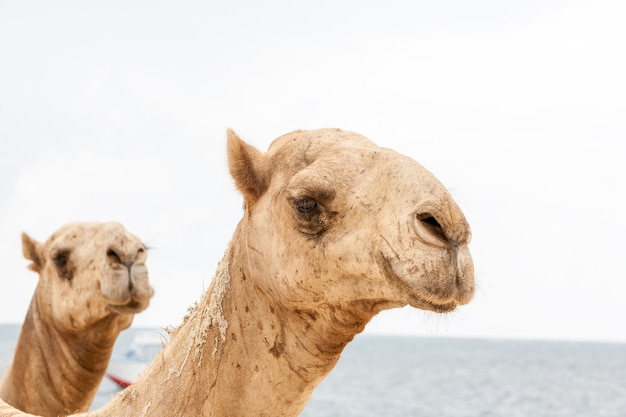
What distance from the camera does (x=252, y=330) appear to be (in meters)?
4.02

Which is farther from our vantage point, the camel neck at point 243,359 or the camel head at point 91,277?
the camel head at point 91,277

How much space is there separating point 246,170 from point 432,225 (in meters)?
1.07

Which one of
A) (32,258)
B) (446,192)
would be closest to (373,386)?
(32,258)

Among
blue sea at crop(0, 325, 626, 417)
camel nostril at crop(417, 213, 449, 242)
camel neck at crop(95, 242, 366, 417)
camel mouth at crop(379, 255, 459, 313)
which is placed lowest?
camel neck at crop(95, 242, 366, 417)

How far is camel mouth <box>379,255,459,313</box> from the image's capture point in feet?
11.1

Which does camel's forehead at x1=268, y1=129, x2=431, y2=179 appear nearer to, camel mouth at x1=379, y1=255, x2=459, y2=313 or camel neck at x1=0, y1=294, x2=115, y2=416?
camel mouth at x1=379, y1=255, x2=459, y2=313

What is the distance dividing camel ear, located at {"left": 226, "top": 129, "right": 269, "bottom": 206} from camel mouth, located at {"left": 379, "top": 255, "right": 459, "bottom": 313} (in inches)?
33.4

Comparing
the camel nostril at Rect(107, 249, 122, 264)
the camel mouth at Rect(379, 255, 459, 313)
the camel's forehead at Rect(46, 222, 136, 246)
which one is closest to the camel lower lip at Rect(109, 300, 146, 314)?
the camel nostril at Rect(107, 249, 122, 264)

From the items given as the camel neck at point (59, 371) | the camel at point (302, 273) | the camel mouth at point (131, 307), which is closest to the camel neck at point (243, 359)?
the camel at point (302, 273)

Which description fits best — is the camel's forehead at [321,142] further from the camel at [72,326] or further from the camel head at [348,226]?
the camel at [72,326]

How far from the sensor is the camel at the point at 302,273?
3.41m

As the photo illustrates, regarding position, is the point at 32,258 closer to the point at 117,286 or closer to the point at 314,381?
the point at 117,286

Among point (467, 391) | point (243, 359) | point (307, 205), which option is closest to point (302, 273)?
point (307, 205)

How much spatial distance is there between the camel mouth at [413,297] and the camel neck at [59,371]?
4.48 metres
